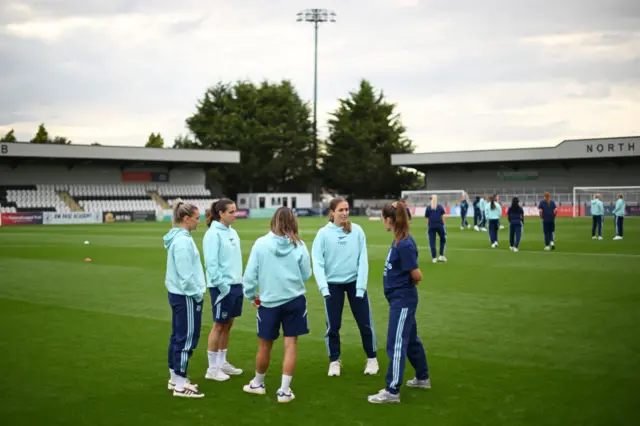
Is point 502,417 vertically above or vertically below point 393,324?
below

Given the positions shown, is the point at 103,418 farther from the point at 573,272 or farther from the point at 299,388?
the point at 573,272

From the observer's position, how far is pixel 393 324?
6.24 metres

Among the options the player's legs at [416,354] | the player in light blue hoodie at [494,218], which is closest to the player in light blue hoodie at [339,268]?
the player's legs at [416,354]

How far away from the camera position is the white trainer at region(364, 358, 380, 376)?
720 cm

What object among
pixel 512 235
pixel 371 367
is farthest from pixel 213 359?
pixel 512 235

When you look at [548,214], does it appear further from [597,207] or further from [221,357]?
[221,357]

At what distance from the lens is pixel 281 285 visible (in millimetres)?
6219

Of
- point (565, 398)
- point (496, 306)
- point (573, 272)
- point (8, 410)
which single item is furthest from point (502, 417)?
point (573, 272)

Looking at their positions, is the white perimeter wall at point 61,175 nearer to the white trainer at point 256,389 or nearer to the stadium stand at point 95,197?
the stadium stand at point 95,197

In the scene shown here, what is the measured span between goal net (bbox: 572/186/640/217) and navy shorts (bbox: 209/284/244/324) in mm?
48614

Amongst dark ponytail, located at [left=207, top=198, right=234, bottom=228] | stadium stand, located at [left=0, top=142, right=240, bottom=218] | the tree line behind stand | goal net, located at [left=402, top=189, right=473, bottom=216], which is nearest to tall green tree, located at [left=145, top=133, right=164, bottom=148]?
the tree line behind stand

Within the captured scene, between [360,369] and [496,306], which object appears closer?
[360,369]

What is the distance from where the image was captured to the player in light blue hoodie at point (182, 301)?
6.43 metres

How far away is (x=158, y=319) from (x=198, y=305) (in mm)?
4056
